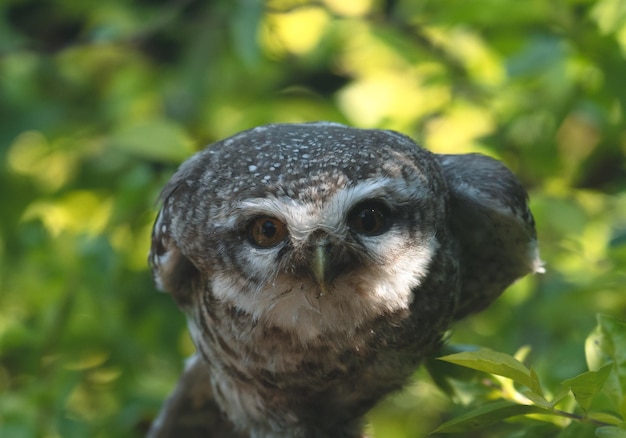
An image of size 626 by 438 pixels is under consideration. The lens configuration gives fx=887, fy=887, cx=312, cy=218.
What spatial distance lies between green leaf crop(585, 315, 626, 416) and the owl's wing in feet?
3.20

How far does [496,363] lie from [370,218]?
2.72ft

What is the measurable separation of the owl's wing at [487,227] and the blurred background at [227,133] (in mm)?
277

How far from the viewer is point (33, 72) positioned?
480 cm

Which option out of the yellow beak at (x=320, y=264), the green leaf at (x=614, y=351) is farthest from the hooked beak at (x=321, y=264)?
the green leaf at (x=614, y=351)

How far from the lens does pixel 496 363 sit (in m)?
1.85

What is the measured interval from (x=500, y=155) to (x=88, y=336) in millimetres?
1970

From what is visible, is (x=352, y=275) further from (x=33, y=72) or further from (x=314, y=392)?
(x=33, y=72)

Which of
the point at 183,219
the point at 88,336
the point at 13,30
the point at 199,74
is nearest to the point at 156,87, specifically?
the point at 199,74

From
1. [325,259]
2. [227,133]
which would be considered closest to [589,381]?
[325,259]

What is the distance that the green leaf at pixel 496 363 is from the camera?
5.98ft

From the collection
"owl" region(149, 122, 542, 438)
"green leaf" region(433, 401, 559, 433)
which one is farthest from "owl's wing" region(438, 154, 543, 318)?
"green leaf" region(433, 401, 559, 433)

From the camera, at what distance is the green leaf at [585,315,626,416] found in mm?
1950

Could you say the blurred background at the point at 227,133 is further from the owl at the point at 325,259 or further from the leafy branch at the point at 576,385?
the leafy branch at the point at 576,385

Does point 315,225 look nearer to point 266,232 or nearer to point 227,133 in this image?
point 266,232
